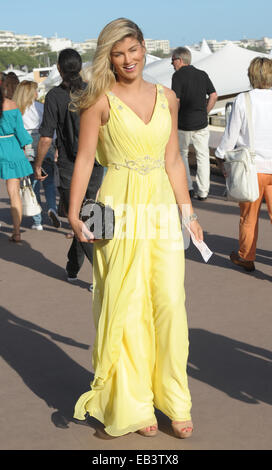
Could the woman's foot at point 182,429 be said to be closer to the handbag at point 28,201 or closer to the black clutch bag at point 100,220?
the black clutch bag at point 100,220

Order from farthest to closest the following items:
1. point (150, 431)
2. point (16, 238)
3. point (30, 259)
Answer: point (16, 238) → point (30, 259) → point (150, 431)

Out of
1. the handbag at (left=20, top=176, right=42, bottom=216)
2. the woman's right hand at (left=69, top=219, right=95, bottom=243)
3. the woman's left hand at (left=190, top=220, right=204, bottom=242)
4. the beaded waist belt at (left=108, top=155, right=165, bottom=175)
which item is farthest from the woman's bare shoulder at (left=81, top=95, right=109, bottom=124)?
the handbag at (left=20, top=176, right=42, bottom=216)

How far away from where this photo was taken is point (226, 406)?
13.8 feet

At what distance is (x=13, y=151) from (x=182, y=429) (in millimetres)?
5128

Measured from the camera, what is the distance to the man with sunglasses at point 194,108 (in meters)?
10.0

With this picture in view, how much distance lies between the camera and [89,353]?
5.08 metres

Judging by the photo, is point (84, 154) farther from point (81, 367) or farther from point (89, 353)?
point (89, 353)

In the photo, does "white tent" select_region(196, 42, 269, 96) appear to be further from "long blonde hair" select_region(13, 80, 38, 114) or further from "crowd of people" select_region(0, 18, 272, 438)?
"crowd of people" select_region(0, 18, 272, 438)

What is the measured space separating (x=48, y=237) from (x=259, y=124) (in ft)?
10.4

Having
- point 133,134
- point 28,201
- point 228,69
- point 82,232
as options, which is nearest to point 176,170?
point 133,134

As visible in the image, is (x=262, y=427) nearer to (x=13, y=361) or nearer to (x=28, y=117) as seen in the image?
(x=13, y=361)

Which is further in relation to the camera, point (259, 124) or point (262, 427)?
point (259, 124)

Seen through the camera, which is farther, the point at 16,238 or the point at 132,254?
the point at 16,238

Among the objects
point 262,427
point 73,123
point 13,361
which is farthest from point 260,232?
point 262,427
